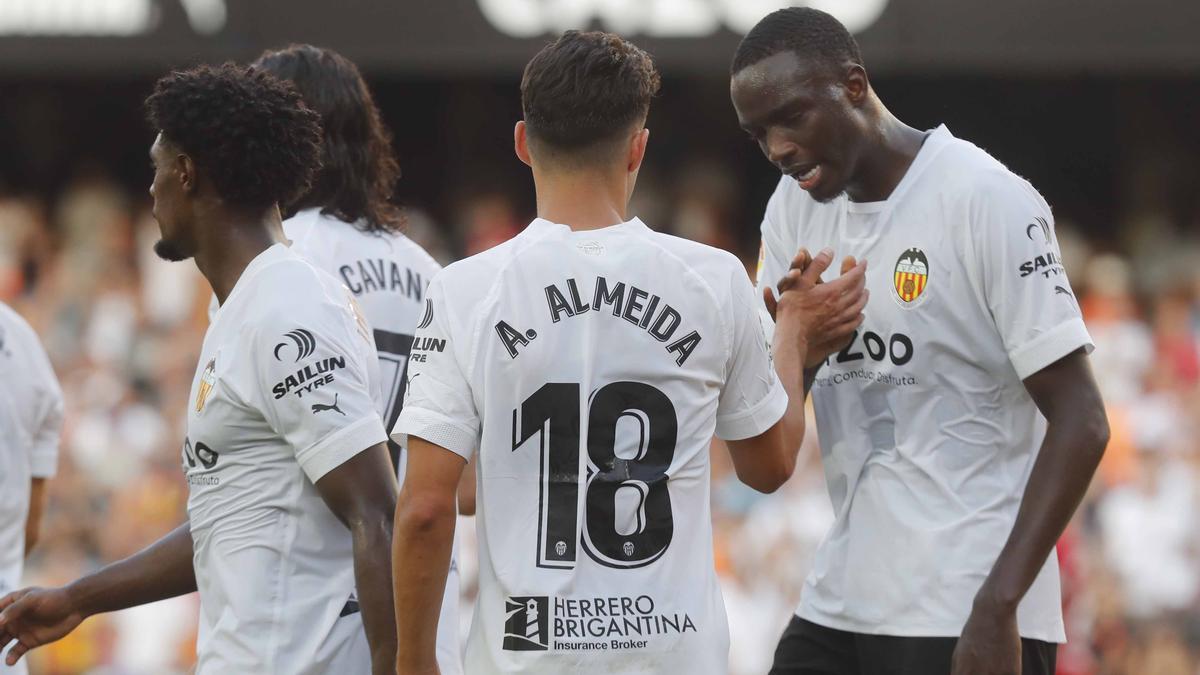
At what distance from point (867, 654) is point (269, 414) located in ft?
4.87

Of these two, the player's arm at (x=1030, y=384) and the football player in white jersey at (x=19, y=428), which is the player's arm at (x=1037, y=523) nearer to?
the player's arm at (x=1030, y=384)

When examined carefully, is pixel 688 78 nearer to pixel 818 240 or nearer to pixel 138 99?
pixel 138 99

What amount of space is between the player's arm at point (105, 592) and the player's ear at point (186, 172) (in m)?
0.81

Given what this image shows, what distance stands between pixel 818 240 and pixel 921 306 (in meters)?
0.39

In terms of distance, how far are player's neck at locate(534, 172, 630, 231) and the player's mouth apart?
2.18ft

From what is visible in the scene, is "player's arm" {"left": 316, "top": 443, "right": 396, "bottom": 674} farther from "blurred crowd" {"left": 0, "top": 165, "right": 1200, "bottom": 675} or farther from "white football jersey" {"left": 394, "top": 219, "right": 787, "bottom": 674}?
"blurred crowd" {"left": 0, "top": 165, "right": 1200, "bottom": 675}

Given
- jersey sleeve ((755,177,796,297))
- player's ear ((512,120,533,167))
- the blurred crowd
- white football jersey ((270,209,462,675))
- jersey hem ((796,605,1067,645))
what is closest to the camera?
player's ear ((512,120,533,167))

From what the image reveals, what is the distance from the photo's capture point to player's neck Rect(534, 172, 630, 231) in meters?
3.21

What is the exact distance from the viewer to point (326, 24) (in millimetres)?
11289

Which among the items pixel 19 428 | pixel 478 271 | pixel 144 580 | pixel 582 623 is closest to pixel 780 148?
pixel 478 271

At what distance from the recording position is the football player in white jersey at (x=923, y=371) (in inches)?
137

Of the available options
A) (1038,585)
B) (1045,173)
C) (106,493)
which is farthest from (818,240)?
(1045,173)

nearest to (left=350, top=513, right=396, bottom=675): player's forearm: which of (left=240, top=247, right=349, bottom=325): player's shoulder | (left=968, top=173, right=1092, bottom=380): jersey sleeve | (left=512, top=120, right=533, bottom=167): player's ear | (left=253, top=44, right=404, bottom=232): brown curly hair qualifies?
(left=240, top=247, right=349, bottom=325): player's shoulder

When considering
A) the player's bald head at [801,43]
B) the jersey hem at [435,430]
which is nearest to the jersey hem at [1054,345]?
the player's bald head at [801,43]
